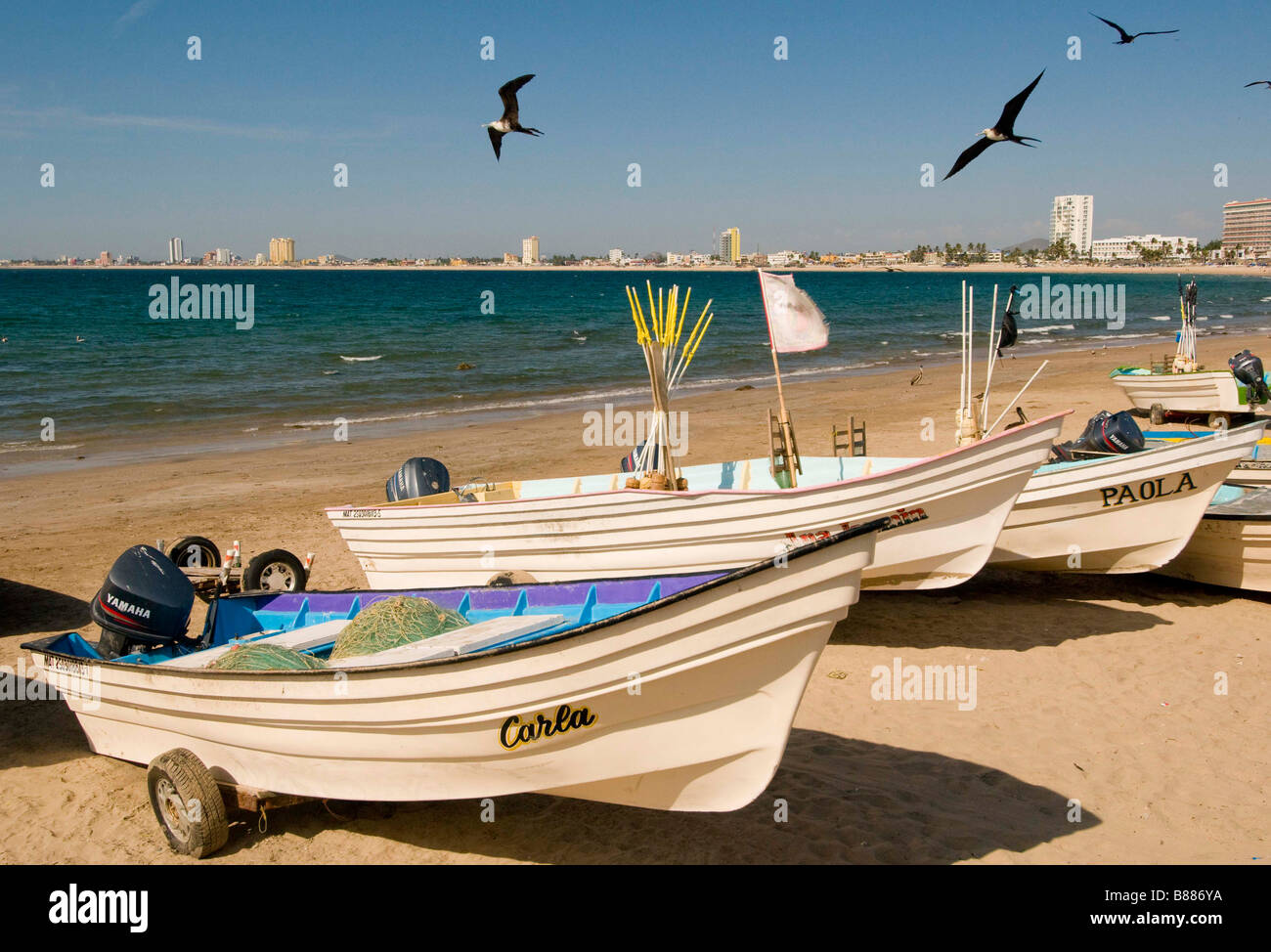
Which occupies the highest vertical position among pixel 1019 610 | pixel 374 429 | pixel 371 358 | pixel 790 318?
pixel 371 358

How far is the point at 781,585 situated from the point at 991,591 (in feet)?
20.7

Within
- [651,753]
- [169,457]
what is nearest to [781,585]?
[651,753]

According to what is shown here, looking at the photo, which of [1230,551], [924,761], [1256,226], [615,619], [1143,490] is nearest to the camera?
[615,619]

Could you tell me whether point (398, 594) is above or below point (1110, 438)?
below

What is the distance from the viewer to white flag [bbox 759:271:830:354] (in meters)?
8.38

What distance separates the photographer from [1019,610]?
30.5 ft

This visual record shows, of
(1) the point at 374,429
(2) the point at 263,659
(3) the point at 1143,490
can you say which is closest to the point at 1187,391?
(3) the point at 1143,490

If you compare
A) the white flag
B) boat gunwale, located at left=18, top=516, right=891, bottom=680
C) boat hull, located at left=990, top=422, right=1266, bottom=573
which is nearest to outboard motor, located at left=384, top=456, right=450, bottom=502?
the white flag

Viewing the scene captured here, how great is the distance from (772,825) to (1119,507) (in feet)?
17.7

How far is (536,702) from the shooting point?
4707mm

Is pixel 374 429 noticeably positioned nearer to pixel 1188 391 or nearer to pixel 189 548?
pixel 189 548

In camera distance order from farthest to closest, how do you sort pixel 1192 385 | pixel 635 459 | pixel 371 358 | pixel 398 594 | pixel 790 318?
pixel 371 358 < pixel 1192 385 < pixel 635 459 < pixel 790 318 < pixel 398 594

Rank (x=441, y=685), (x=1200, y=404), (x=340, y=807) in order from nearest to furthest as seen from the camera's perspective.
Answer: (x=441, y=685), (x=340, y=807), (x=1200, y=404)

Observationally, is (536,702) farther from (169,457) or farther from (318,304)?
(318,304)
